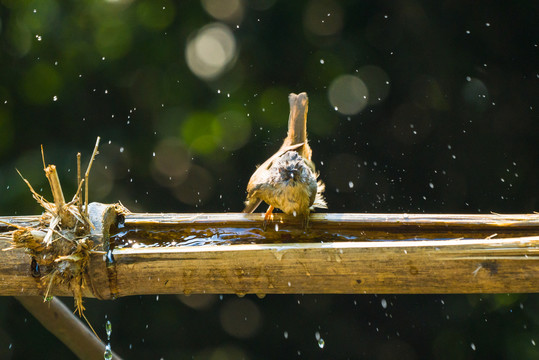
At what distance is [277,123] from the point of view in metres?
4.82

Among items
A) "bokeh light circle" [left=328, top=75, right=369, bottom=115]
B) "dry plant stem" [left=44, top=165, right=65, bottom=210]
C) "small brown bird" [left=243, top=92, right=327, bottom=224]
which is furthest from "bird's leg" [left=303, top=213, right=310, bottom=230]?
"bokeh light circle" [left=328, top=75, right=369, bottom=115]

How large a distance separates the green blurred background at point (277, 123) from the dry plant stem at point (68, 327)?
5.18 feet

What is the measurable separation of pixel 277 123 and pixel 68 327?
98.2 inches

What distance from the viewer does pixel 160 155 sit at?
480cm

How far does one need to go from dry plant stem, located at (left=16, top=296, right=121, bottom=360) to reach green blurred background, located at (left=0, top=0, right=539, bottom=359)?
158 centimetres

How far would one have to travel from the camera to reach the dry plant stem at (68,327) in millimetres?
3178

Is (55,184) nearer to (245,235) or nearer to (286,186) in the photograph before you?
(245,235)

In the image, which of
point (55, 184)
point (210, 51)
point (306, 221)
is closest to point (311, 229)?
point (306, 221)

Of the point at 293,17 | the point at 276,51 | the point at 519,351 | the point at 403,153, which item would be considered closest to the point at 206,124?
the point at 276,51

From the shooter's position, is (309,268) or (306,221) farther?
(306,221)

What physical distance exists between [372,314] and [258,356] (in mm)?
1136

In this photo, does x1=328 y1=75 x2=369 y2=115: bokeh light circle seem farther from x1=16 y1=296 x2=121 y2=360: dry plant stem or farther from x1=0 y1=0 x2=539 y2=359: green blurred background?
x1=16 y1=296 x2=121 y2=360: dry plant stem

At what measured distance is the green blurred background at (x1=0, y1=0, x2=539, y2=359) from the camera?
4648mm

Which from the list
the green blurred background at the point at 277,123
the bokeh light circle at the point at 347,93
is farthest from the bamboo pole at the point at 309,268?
the bokeh light circle at the point at 347,93
